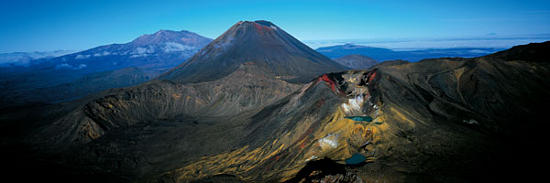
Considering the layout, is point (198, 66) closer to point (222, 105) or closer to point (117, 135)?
point (222, 105)

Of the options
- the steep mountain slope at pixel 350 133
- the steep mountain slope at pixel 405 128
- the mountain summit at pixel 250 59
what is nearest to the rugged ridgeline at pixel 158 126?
the steep mountain slope at pixel 350 133

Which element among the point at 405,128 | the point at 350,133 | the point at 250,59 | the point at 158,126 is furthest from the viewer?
the point at 250,59

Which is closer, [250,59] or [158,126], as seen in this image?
[158,126]

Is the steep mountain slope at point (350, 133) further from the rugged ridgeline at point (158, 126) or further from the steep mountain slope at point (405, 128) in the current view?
the rugged ridgeline at point (158, 126)

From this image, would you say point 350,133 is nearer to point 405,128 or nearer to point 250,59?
point 405,128

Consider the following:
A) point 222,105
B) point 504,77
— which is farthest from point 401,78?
point 222,105

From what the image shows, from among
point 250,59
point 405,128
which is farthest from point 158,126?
point 250,59
